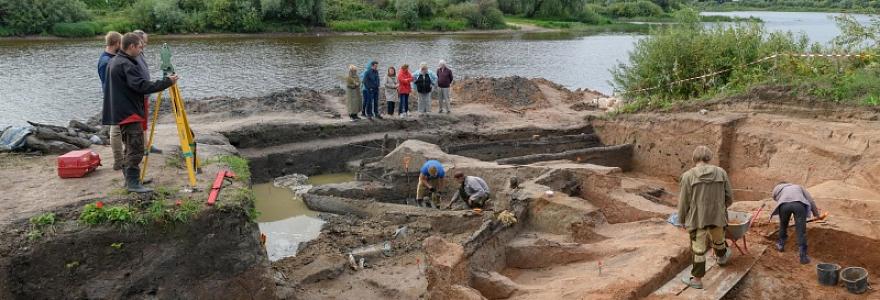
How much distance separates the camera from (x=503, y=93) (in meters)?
21.7

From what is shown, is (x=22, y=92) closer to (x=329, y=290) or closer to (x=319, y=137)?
(x=319, y=137)

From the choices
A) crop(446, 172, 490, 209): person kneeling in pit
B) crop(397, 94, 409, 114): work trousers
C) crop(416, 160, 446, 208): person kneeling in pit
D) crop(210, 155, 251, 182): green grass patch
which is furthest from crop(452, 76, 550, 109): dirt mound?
crop(210, 155, 251, 182): green grass patch

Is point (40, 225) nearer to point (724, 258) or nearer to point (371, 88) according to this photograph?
point (724, 258)

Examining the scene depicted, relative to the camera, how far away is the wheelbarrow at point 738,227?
311 inches

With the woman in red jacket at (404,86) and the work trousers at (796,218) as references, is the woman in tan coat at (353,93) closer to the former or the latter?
the woman in red jacket at (404,86)

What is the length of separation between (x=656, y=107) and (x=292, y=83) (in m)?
14.7

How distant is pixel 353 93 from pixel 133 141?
9.26 meters

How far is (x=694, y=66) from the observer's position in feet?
58.4

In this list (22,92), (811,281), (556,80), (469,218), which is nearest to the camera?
(811,281)

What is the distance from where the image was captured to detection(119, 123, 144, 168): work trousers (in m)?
7.58

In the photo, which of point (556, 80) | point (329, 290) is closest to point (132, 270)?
point (329, 290)

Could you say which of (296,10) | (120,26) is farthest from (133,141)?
→ (296,10)

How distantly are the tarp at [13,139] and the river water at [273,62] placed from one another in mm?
10029

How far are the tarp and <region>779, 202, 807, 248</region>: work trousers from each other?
1029 cm
